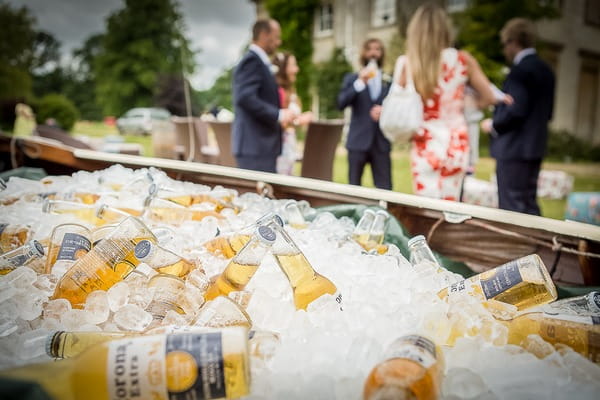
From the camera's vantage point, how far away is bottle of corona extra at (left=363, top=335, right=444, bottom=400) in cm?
65

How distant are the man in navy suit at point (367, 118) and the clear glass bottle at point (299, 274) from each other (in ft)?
10.9

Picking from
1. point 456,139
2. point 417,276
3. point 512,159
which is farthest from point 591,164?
point 417,276

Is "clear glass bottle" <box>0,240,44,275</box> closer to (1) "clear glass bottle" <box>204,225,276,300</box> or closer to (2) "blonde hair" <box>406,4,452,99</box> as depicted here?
(1) "clear glass bottle" <box>204,225,276,300</box>

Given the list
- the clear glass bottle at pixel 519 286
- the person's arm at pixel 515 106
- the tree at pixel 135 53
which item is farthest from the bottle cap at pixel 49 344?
the tree at pixel 135 53

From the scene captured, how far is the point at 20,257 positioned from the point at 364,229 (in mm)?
1087

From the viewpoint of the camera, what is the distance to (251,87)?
341 cm

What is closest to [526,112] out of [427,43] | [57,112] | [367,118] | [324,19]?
[427,43]

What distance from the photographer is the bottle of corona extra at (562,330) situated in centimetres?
85

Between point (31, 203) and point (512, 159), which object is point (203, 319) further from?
point (512, 159)

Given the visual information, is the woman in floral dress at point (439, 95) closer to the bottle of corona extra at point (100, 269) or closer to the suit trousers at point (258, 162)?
the suit trousers at point (258, 162)

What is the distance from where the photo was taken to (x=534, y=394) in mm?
715

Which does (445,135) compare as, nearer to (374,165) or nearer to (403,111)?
(403,111)

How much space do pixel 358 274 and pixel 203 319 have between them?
0.44 m

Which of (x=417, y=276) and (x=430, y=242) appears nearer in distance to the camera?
(x=417, y=276)
